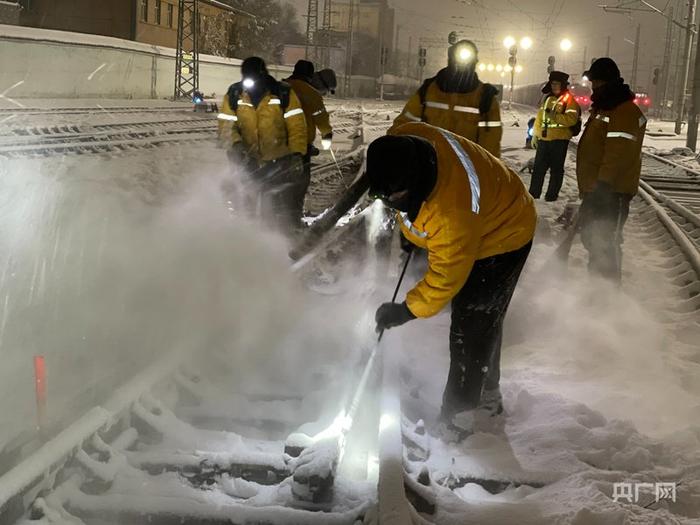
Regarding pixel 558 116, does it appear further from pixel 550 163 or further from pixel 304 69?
pixel 304 69

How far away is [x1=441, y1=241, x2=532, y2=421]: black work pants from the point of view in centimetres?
359

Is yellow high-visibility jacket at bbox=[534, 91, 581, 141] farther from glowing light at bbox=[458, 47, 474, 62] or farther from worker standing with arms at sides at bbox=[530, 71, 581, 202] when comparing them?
glowing light at bbox=[458, 47, 474, 62]

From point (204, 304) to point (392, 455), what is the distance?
294cm

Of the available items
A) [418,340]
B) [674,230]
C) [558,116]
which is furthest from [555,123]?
[418,340]

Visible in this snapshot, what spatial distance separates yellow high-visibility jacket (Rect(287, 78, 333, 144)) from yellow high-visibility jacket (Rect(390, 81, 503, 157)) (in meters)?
2.29

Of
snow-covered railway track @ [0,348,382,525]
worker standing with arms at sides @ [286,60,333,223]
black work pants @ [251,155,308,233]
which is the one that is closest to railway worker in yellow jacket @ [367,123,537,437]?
snow-covered railway track @ [0,348,382,525]

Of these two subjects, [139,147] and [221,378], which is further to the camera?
[139,147]

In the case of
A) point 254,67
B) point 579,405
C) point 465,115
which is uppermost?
point 254,67

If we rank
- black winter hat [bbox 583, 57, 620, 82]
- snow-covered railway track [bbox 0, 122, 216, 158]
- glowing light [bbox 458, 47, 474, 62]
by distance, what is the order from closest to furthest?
glowing light [bbox 458, 47, 474, 62], black winter hat [bbox 583, 57, 620, 82], snow-covered railway track [bbox 0, 122, 216, 158]

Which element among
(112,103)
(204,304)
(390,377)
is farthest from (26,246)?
(112,103)

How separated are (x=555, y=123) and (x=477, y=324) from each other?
6.77 m

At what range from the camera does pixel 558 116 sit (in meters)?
9.58

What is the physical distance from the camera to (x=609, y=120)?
6082 mm

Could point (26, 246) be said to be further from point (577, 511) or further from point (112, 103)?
point (112, 103)
